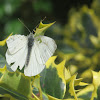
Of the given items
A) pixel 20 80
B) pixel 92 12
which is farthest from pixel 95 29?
pixel 20 80

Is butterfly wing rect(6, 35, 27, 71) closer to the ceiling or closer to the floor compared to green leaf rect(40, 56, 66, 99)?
closer to the ceiling

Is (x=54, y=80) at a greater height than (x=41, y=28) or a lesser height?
lesser

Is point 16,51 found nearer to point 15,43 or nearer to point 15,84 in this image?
point 15,43

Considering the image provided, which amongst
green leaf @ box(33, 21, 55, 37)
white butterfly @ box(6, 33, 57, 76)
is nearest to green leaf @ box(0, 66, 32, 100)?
white butterfly @ box(6, 33, 57, 76)

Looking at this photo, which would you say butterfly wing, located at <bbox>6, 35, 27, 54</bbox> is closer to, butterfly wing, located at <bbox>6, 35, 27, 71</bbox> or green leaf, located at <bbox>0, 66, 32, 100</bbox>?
butterfly wing, located at <bbox>6, 35, 27, 71</bbox>

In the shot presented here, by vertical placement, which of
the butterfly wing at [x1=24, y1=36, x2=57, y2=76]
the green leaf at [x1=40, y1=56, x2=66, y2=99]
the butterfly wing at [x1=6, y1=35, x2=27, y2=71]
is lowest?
the green leaf at [x1=40, y1=56, x2=66, y2=99]

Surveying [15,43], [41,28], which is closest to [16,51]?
[15,43]

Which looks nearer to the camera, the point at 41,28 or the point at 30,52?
the point at 41,28

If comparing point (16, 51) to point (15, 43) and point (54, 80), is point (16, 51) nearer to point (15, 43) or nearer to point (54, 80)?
point (15, 43)
